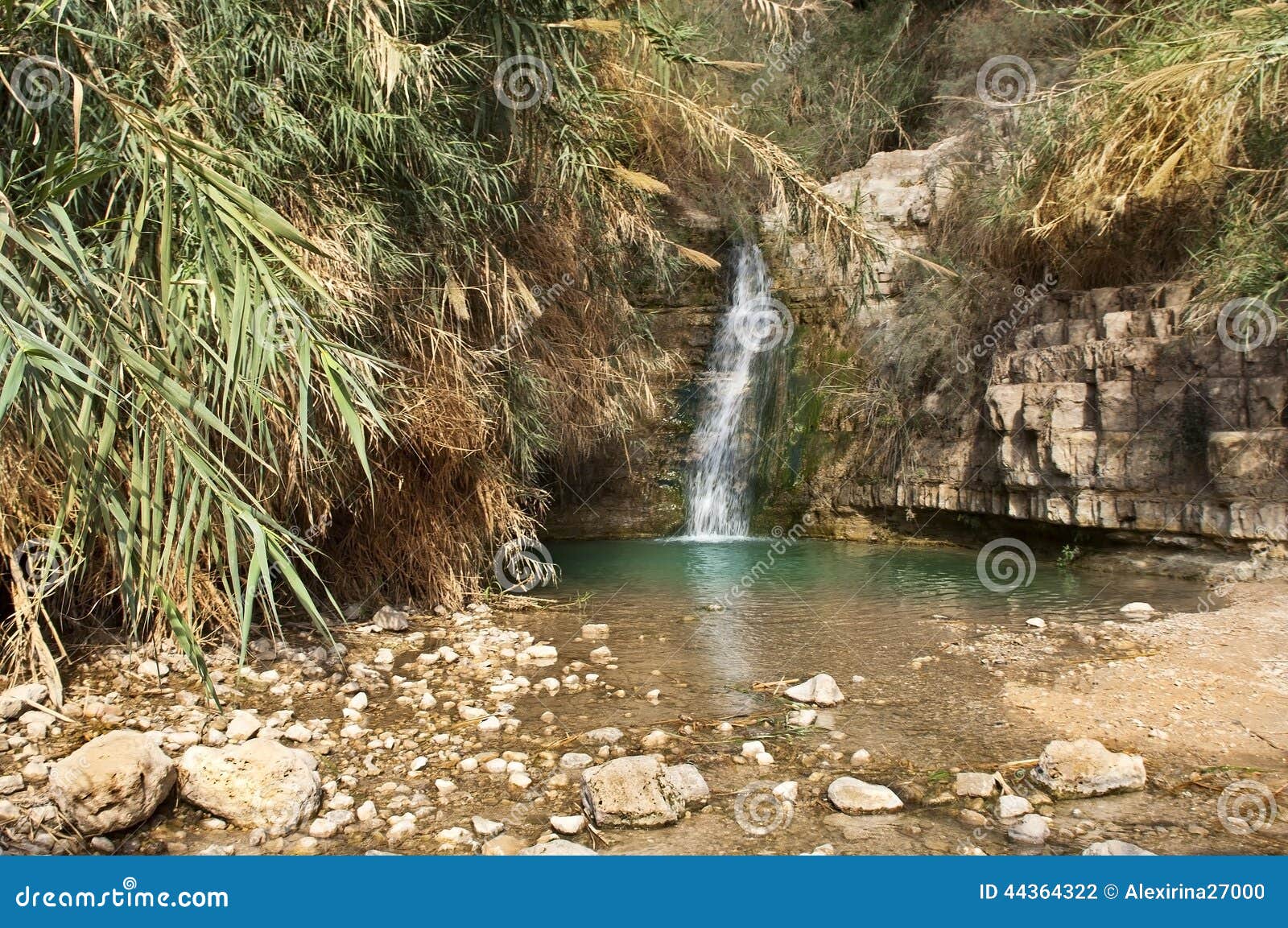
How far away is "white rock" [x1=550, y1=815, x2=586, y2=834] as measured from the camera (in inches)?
127

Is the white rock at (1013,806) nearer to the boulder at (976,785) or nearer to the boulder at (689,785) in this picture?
the boulder at (976,785)

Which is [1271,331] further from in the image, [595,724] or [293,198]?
[293,198]

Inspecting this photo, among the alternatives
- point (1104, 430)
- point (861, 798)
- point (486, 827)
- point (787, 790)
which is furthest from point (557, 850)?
point (1104, 430)

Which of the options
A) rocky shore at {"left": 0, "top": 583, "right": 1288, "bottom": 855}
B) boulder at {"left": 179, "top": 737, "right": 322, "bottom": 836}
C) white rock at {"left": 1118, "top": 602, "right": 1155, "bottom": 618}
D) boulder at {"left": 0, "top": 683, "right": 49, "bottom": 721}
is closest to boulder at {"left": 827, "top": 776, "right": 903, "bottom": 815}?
rocky shore at {"left": 0, "top": 583, "right": 1288, "bottom": 855}

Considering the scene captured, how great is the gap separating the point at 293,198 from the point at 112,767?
9.84ft

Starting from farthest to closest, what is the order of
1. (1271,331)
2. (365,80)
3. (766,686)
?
(1271,331) < (365,80) < (766,686)

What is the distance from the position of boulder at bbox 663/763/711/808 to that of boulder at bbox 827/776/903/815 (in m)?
0.43

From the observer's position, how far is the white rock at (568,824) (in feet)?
10.6

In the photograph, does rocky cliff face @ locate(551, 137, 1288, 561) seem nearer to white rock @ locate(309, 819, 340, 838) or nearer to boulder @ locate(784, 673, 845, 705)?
boulder @ locate(784, 673, 845, 705)

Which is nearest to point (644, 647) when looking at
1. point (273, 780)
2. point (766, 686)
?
point (766, 686)

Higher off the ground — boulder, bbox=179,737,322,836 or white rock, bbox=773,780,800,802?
boulder, bbox=179,737,322,836

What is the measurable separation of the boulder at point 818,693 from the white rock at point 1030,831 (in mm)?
1351

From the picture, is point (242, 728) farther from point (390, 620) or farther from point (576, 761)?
point (390, 620)

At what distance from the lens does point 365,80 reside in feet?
16.9
